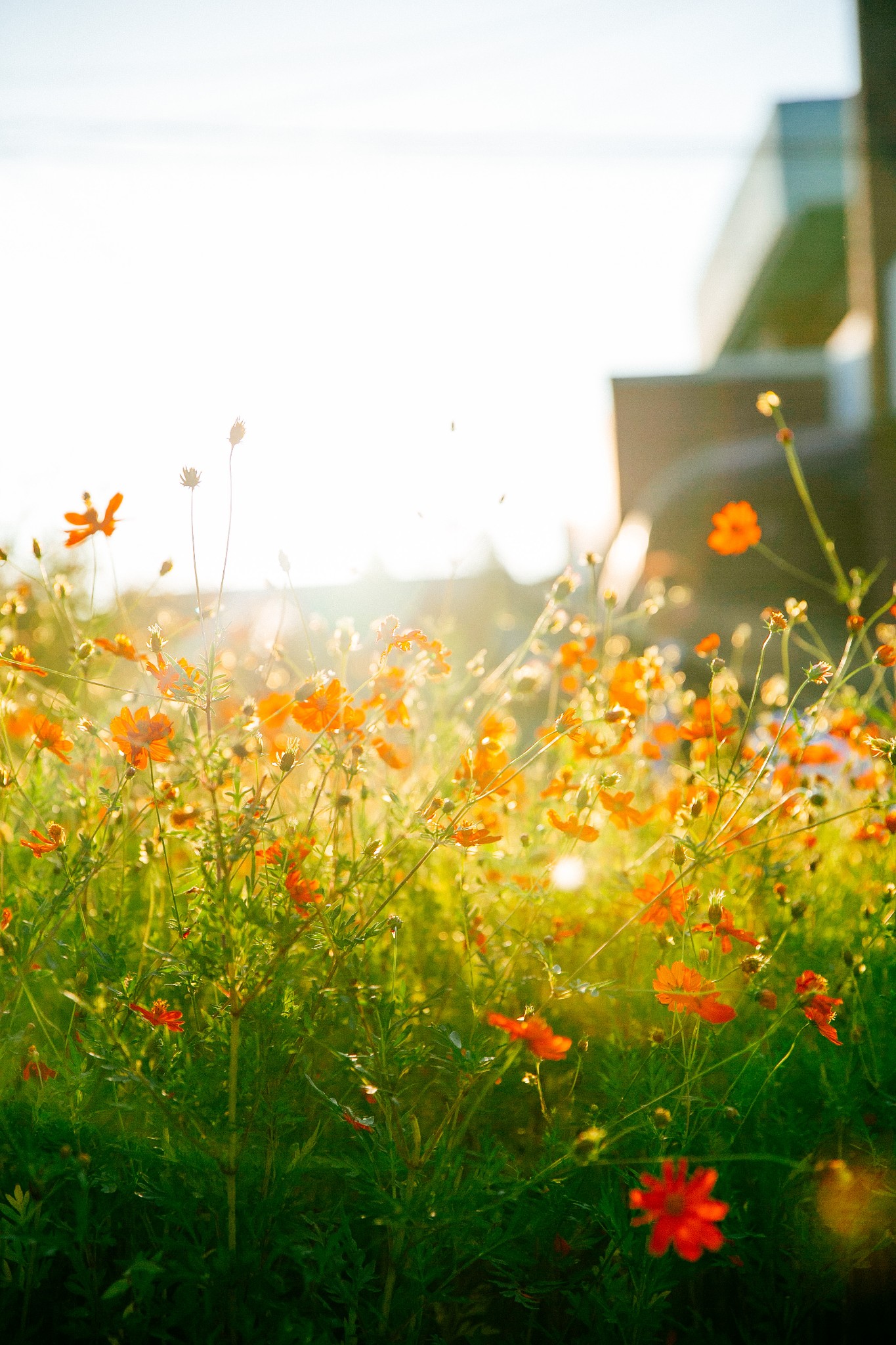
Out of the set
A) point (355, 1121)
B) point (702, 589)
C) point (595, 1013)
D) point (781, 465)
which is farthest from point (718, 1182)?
point (781, 465)

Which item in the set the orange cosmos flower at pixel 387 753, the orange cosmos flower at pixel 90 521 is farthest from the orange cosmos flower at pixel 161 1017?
the orange cosmos flower at pixel 90 521

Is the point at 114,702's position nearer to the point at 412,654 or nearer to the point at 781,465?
the point at 412,654

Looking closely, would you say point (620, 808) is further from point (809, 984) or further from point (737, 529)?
point (737, 529)

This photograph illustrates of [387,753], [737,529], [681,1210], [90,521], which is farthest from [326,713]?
[737,529]

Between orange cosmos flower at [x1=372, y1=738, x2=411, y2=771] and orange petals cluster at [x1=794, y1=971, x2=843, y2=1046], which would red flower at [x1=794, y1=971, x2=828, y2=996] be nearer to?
orange petals cluster at [x1=794, y1=971, x2=843, y2=1046]

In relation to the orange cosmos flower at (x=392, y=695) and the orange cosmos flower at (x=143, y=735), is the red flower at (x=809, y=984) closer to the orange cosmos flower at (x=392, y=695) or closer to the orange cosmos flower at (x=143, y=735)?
the orange cosmos flower at (x=392, y=695)

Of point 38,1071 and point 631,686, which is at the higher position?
point 631,686

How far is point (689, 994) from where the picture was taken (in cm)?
113

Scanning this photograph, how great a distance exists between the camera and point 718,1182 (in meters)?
1.17

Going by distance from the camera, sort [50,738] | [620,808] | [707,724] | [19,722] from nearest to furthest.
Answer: [50,738], [620,808], [707,724], [19,722]

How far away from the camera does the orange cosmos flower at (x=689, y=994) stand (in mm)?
1096

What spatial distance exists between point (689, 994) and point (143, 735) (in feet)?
2.38

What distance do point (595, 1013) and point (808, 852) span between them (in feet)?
1.74

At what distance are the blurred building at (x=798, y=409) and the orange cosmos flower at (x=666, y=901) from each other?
8.89 feet
